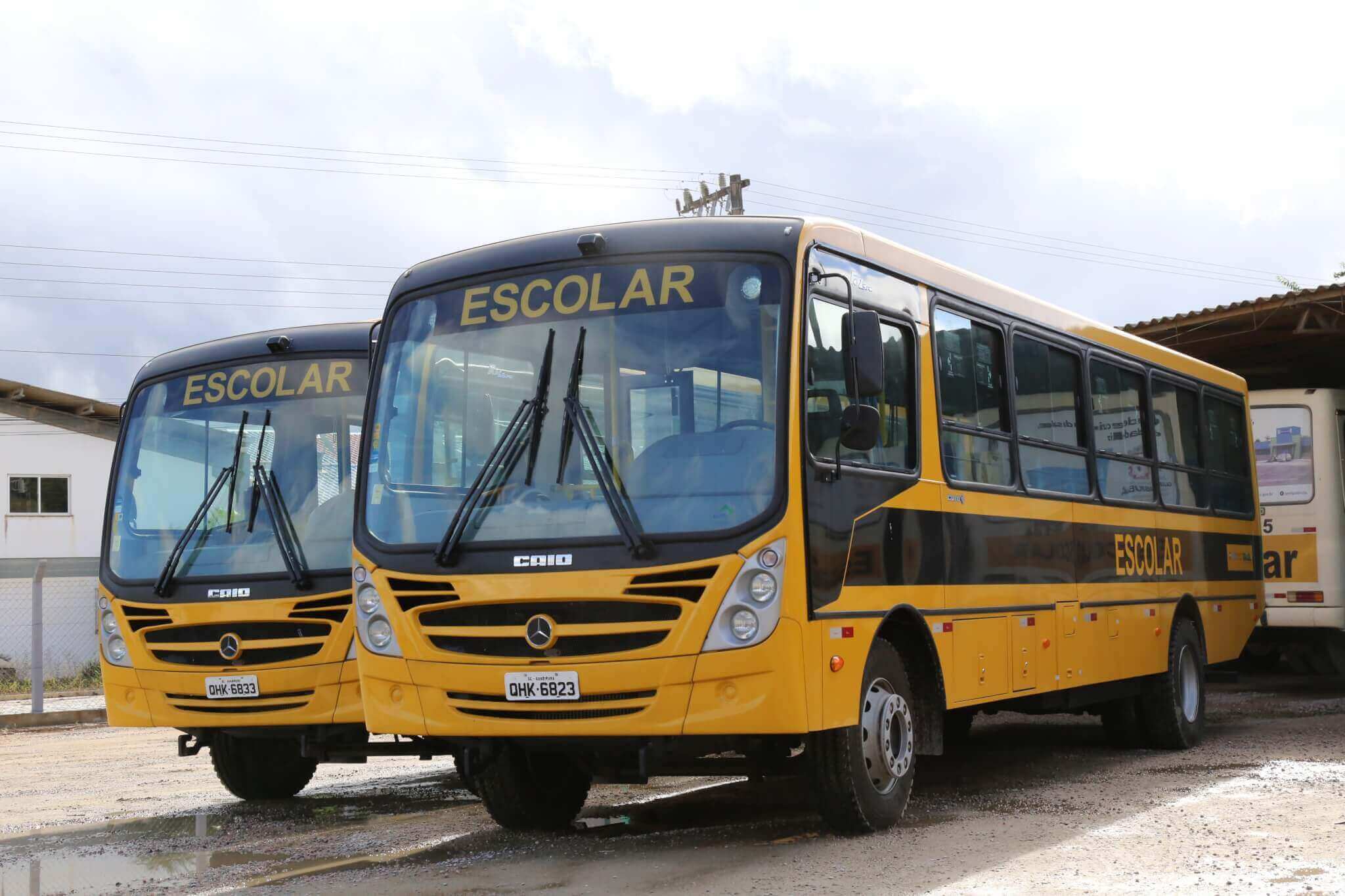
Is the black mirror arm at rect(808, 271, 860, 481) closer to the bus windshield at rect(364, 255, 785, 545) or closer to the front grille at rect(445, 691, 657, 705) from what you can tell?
the bus windshield at rect(364, 255, 785, 545)

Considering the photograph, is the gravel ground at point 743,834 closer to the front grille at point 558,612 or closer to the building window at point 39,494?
the front grille at point 558,612

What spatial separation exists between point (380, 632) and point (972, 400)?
12.3 feet

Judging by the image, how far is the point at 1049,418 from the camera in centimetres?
1035

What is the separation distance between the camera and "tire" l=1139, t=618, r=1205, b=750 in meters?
12.0

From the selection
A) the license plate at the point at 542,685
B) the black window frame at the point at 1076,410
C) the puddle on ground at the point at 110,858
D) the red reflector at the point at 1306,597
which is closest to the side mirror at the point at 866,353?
the license plate at the point at 542,685

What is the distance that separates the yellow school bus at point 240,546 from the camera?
9.07m

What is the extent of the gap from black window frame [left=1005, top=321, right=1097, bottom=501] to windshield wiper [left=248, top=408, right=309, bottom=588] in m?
4.38

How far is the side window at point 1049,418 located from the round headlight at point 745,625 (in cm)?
351

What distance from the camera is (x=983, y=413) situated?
30.5 ft

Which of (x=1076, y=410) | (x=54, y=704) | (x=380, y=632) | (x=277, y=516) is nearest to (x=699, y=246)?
(x=380, y=632)

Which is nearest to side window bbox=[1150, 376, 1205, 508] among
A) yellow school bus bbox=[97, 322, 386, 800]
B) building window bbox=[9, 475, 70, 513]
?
yellow school bus bbox=[97, 322, 386, 800]

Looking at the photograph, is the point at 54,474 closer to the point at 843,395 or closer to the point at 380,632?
the point at 380,632

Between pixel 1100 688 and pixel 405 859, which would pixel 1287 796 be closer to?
pixel 1100 688

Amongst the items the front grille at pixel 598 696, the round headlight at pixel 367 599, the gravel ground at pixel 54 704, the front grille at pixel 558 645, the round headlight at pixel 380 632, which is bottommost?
the gravel ground at pixel 54 704
